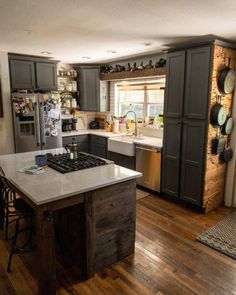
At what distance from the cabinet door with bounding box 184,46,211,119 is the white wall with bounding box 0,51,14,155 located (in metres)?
2.98

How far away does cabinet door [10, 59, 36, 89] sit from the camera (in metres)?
4.14

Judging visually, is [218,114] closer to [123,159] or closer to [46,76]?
[123,159]

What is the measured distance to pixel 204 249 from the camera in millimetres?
2607

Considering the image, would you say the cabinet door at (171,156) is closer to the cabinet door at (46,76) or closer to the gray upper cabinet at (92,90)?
the gray upper cabinet at (92,90)

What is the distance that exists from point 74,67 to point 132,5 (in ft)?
11.6

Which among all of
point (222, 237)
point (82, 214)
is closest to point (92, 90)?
point (82, 214)

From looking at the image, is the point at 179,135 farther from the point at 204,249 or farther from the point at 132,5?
the point at 132,5

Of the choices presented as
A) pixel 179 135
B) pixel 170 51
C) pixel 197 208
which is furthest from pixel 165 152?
pixel 170 51

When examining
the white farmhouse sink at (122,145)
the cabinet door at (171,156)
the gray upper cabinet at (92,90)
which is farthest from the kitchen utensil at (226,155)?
the gray upper cabinet at (92,90)

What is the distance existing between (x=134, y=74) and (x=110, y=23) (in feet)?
6.58

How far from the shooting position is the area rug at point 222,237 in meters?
2.60

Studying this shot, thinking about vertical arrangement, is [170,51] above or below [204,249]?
above

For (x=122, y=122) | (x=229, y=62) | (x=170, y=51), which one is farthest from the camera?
(x=122, y=122)

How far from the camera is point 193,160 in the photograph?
11.0 feet
